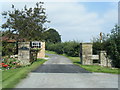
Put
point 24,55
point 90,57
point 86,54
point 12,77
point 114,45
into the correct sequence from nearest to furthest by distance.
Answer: point 12,77 → point 114,45 → point 90,57 → point 86,54 → point 24,55

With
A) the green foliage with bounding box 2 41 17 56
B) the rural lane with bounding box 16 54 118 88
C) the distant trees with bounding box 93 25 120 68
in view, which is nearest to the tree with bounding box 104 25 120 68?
the distant trees with bounding box 93 25 120 68

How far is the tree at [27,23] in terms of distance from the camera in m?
23.1

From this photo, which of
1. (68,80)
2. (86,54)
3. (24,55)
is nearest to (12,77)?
(68,80)

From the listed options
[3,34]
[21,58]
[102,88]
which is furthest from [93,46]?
[102,88]

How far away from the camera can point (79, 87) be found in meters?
7.81

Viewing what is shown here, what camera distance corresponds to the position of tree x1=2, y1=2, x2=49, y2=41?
23.1m

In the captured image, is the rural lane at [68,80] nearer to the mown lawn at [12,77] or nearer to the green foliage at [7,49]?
the mown lawn at [12,77]

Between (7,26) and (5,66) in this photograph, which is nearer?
(5,66)

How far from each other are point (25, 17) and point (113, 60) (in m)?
11.7

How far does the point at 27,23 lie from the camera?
2328cm

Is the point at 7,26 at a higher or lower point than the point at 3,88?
higher

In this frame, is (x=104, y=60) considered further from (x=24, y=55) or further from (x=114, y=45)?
(x=24, y=55)

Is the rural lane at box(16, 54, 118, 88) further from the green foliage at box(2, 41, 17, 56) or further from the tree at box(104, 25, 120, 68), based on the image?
the green foliage at box(2, 41, 17, 56)

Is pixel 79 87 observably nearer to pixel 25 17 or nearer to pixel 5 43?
pixel 25 17
